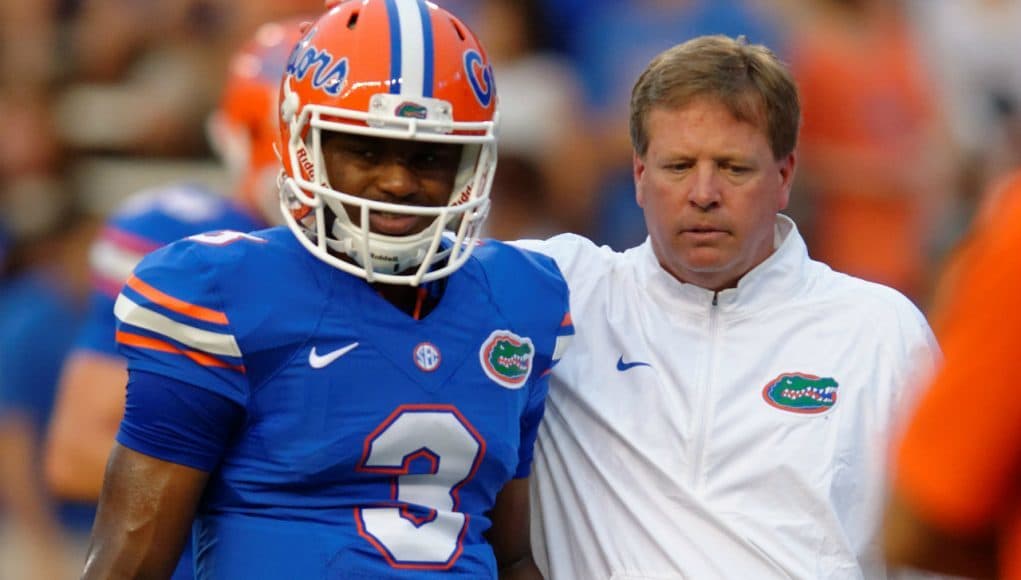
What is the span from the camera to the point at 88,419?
12.9ft

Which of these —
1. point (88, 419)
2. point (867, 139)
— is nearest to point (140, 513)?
point (88, 419)

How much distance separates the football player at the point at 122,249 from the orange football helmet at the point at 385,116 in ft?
4.18

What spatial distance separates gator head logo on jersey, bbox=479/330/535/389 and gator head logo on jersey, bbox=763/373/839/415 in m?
0.47

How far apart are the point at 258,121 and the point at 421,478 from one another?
1.73 meters

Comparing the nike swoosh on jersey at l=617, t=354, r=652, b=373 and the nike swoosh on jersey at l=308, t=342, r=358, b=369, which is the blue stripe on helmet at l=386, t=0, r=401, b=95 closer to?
the nike swoosh on jersey at l=308, t=342, r=358, b=369

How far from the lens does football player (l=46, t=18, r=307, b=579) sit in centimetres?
392

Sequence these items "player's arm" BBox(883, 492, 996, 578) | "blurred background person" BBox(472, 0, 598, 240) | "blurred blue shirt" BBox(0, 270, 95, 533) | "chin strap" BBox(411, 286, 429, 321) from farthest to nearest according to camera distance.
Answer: "blurred background person" BBox(472, 0, 598, 240) < "blurred blue shirt" BBox(0, 270, 95, 533) < "chin strap" BBox(411, 286, 429, 321) < "player's arm" BBox(883, 492, 996, 578)

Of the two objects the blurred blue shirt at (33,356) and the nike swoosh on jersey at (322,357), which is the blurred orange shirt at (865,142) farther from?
the nike swoosh on jersey at (322,357)

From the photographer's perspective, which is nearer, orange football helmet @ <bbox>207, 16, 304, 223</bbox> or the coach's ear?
the coach's ear

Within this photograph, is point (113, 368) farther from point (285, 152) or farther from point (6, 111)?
point (6, 111)

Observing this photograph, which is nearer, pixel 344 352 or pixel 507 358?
pixel 344 352

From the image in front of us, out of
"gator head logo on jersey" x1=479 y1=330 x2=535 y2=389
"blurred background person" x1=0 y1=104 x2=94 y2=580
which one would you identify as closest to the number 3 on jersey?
"gator head logo on jersey" x1=479 y1=330 x2=535 y2=389

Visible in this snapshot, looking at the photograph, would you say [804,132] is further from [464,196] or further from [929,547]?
[929,547]

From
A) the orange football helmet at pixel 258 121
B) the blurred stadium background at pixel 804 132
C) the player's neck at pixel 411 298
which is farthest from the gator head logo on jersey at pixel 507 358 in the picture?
the blurred stadium background at pixel 804 132
